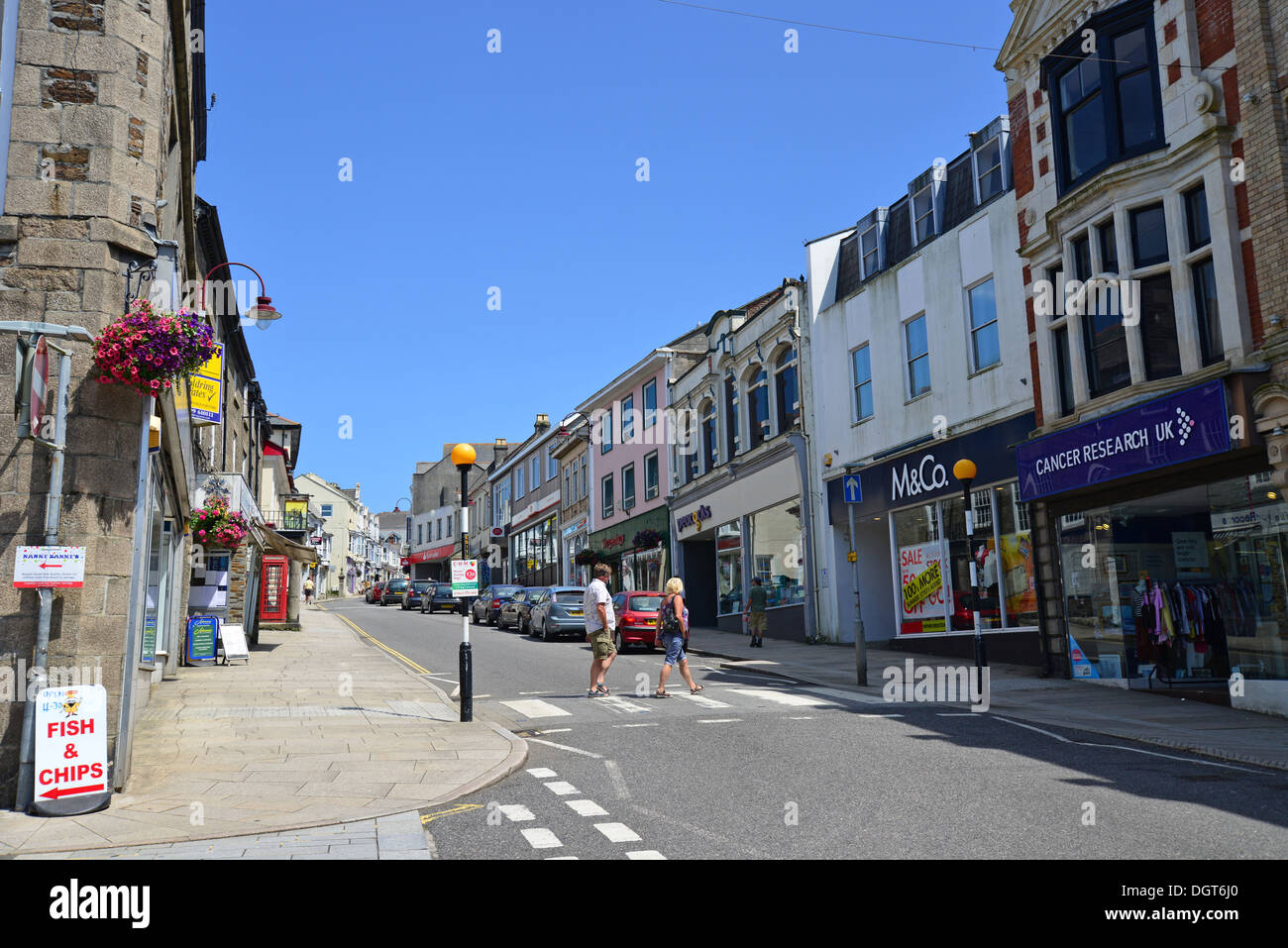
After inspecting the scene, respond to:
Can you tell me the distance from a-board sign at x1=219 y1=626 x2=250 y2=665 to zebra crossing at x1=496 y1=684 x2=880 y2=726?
8525mm

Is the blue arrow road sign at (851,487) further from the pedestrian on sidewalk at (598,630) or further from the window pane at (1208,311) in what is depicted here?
the window pane at (1208,311)

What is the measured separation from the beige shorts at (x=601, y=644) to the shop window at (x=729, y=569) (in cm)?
1548

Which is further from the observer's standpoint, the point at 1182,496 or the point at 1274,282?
the point at 1182,496

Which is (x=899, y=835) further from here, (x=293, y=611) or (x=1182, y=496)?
(x=293, y=611)

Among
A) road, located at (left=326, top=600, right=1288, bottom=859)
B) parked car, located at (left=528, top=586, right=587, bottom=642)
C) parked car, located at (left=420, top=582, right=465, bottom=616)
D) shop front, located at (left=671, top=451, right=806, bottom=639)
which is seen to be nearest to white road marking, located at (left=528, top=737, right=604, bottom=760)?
road, located at (left=326, top=600, right=1288, bottom=859)

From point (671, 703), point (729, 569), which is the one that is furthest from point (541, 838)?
point (729, 569)

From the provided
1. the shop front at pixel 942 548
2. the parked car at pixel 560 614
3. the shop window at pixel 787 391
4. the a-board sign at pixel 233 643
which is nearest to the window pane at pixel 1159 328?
the shop front at pixel 942 548

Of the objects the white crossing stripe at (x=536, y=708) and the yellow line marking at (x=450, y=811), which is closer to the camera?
the yellow line marking at (x=450, y=811)

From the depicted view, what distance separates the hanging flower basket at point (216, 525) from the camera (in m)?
19.3

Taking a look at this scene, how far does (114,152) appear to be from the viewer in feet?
28.8

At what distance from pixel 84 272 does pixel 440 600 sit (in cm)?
4068

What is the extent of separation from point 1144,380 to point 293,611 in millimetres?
29869

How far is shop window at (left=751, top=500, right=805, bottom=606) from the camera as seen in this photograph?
1060 inches
